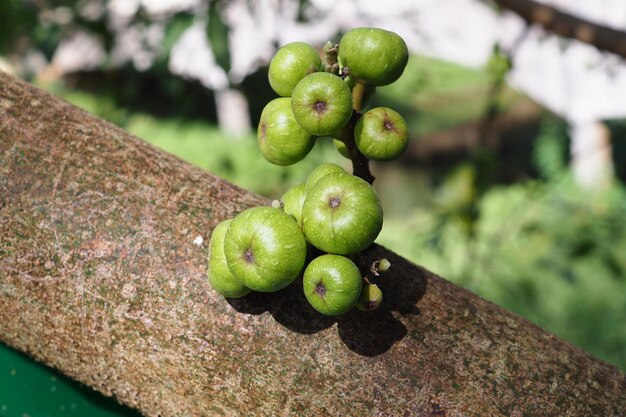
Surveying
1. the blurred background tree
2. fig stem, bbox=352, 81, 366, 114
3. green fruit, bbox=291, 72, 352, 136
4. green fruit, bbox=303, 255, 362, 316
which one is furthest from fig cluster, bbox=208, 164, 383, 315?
the blurred background tree

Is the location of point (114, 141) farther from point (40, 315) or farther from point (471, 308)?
point (471, 308)

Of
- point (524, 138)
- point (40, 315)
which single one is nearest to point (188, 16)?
point (40, 315)

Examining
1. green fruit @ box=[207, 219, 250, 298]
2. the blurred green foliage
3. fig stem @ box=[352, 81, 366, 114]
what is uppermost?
fig stem @ box=[352, 81, 366, 114]

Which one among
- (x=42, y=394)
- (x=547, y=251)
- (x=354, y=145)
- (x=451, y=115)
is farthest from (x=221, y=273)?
(x=451, y=115)

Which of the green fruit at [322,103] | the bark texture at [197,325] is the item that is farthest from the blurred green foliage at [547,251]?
the green fruit at [322,103]

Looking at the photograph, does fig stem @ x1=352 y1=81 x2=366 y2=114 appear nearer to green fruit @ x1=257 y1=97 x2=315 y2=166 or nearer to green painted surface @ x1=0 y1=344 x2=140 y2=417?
green fruit @ x1=257 y1=97 x2=315 y2=166
